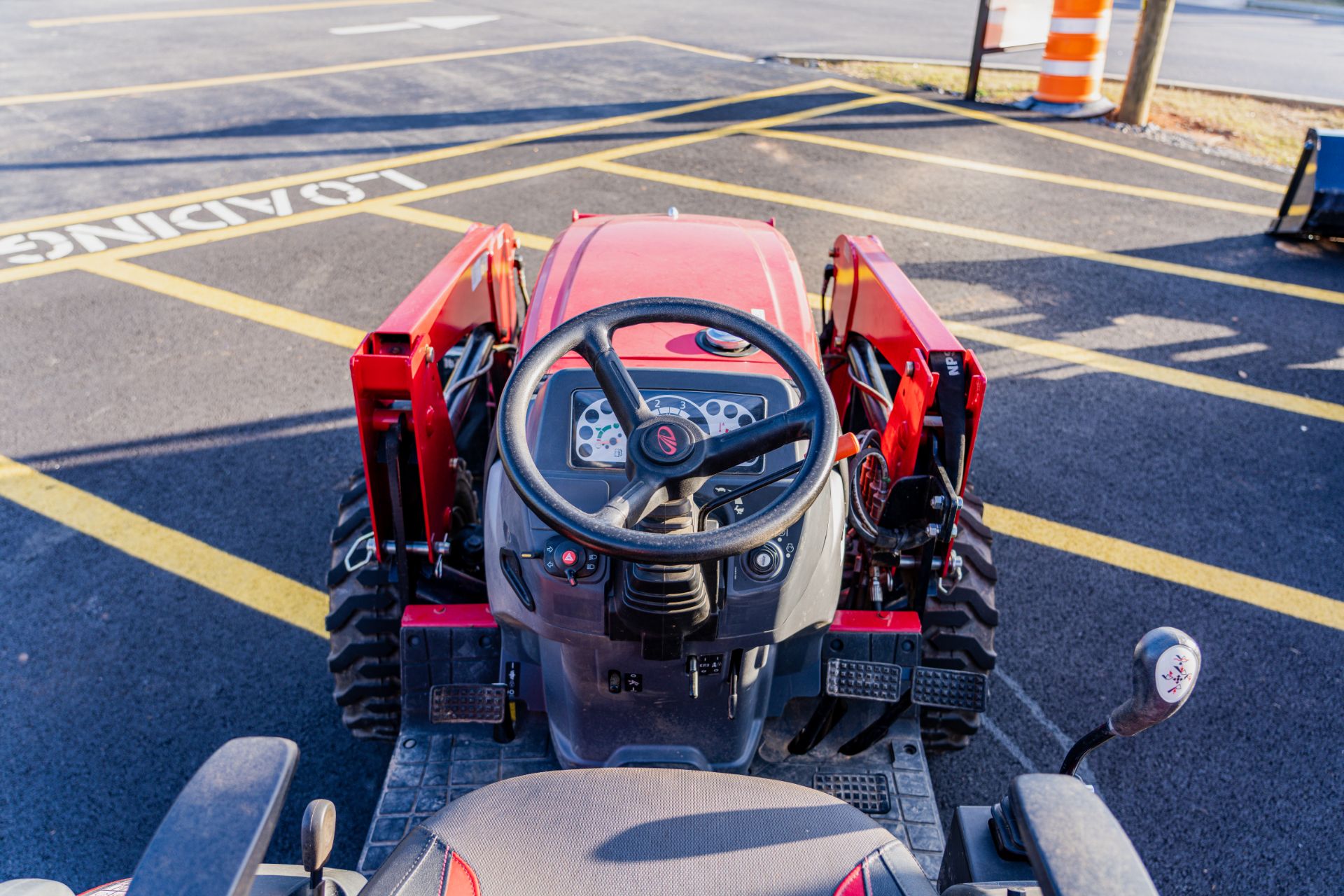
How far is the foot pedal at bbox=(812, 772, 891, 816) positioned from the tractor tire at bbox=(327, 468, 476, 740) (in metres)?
1.29

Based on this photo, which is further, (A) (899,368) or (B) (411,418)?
(A) (899,368)

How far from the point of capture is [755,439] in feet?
6.15

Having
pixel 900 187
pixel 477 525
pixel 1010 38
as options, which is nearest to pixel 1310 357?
pixel 900 187

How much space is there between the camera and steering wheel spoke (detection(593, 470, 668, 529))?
175 centimetres

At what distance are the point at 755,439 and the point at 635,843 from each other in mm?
819

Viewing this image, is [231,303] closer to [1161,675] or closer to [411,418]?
[411,418]

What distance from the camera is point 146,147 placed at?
807cm

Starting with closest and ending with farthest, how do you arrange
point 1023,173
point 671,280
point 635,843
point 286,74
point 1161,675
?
point 1161,675 < point 635,843 < point 671,280 < point 1023,173 < point 286,74

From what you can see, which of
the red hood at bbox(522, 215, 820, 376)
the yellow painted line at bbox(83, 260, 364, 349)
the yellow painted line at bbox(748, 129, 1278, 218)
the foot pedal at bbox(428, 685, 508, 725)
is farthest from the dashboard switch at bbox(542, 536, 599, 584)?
the yellow painted line at bbox(748, 129, 1278, 218)

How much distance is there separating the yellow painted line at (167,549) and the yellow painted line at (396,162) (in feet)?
8.92

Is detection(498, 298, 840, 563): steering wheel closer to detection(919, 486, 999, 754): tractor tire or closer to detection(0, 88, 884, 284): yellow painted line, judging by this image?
detection(919, 486, 999, 754): tractor tire

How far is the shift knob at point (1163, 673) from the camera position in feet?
5.13

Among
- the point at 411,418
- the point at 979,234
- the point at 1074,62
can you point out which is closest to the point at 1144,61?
the point at 1074,62

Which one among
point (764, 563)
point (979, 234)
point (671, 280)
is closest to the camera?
point (764, 563)
